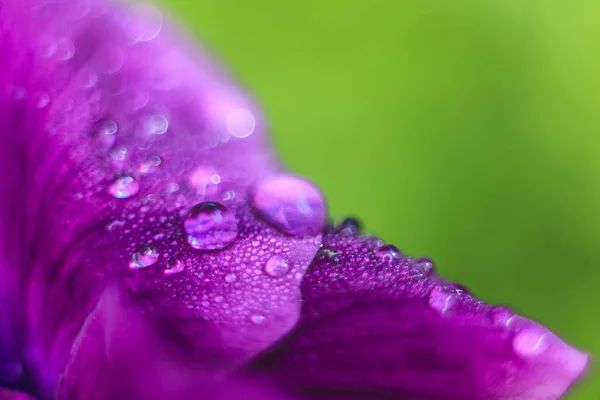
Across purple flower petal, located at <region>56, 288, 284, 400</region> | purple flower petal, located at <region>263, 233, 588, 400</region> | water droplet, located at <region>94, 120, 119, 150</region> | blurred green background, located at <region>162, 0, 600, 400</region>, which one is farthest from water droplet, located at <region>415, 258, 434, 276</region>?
blurred green background, located at <region>162, 0, 600, 400</region>

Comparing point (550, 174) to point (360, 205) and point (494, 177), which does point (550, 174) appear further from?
point (360, 205)

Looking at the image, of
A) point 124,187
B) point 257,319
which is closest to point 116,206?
point 124,187

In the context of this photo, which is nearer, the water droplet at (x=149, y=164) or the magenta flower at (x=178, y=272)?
the magenta flower at (x=178, y=272)

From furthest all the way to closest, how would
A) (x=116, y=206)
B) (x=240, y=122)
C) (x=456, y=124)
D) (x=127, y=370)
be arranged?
1. (x=456, y=124)
2. (x=240, y=122)
3. (x=116, y=206)
4. (x=127, y=370)

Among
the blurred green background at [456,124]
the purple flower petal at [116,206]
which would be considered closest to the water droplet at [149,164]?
the purple flower petal at [116,206]

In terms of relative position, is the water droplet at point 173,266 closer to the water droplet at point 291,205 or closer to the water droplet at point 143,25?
the water droplet at point 291,205

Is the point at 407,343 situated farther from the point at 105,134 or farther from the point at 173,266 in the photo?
the point at 105,134

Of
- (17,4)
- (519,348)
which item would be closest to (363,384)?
(519,348)
